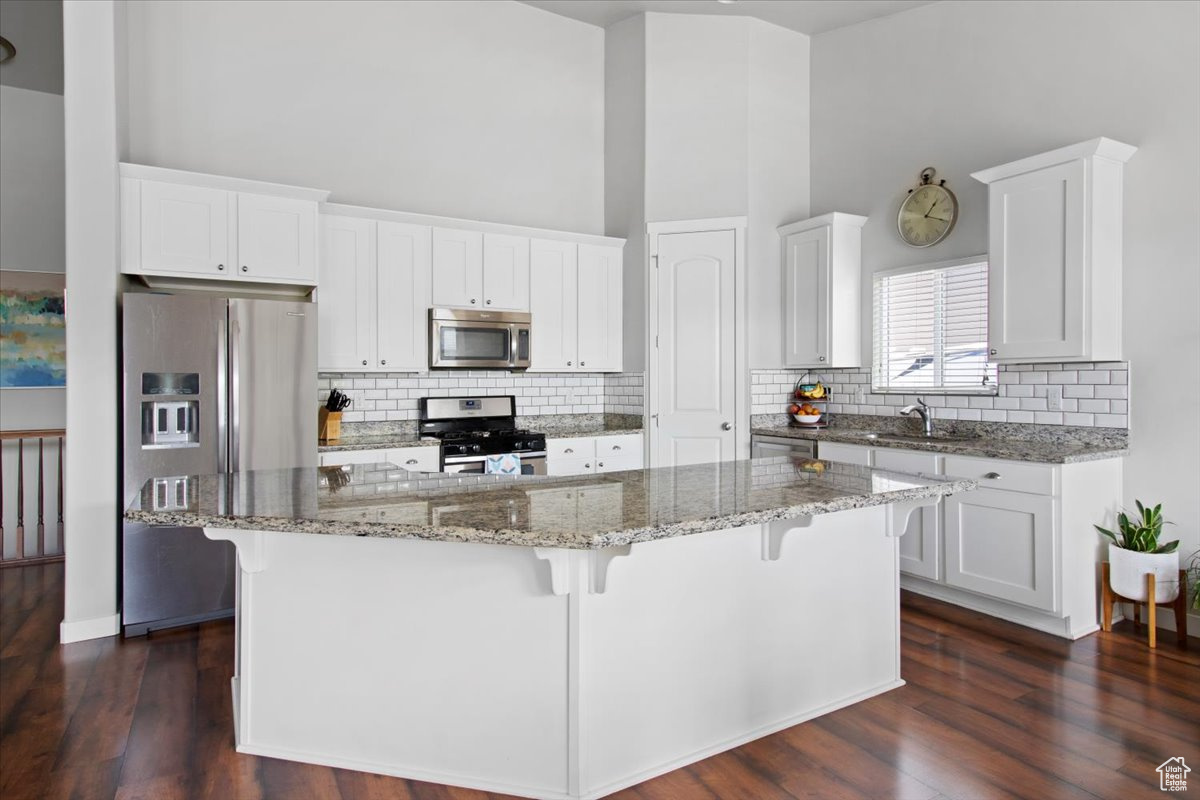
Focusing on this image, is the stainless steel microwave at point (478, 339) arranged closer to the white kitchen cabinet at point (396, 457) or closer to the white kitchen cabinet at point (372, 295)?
the white kitchen cabinet at point (372, 295)

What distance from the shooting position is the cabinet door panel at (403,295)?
4.42m

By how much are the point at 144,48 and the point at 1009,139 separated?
514cm

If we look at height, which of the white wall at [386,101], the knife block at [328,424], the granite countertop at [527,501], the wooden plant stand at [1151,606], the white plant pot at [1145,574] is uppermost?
the white wall at [386,101]

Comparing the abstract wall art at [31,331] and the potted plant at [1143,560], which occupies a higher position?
the abstract wall art at [31,331]

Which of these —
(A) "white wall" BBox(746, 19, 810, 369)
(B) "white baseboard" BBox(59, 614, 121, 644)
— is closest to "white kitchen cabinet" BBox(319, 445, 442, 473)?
(B) "white baseboard" BBox(59, 614, 121, 644)

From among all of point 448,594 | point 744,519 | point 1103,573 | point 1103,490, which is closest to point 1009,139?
point 1103,490

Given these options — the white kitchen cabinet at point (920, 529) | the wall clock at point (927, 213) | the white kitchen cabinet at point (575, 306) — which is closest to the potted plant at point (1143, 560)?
the white kitchen cabinet at point (920, 529)

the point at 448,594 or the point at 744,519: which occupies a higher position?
the point at 744,519

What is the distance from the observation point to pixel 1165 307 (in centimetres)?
343

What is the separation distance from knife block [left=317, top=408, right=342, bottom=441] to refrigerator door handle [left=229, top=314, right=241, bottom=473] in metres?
0.67

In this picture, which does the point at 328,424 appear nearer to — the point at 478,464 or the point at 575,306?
the point at 478,464

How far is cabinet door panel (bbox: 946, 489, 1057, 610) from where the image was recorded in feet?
10.9

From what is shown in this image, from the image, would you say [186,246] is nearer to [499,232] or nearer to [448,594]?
[499,232]

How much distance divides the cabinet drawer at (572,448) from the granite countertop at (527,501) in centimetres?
218
